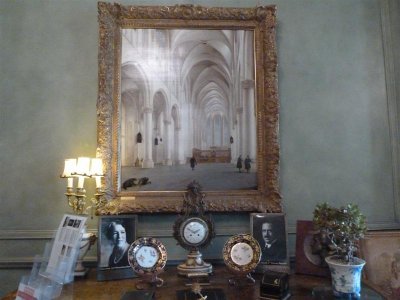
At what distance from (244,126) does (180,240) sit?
108 centimetres

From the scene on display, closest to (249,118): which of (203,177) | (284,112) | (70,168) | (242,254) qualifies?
(284,112)

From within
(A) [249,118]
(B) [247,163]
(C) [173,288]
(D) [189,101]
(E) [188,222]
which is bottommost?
(C) [173,288]

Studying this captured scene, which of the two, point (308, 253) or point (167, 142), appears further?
point (167, 142)

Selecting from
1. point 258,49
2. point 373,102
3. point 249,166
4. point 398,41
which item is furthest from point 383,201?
point 258,49

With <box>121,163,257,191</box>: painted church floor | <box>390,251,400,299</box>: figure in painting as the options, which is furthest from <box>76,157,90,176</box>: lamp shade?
<box>390,251,400,299</box>: figure in painting

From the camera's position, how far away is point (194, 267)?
2219 mm

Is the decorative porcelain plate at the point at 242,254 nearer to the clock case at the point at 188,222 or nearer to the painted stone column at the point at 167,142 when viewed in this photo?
the clock case at the point at 188,222

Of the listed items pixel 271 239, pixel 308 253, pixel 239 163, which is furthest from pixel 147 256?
pixel 308 253

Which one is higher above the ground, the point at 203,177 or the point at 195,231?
the point at 203,177

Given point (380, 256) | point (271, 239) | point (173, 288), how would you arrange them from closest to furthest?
point (173, 288), point (380, 256), point (271, 239)

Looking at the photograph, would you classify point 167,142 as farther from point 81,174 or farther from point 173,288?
point 173,288

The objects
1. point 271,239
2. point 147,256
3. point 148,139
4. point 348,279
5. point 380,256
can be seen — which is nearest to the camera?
point 348,279

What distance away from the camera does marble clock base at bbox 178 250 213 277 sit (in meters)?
2.19

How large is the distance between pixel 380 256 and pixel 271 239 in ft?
2.49
